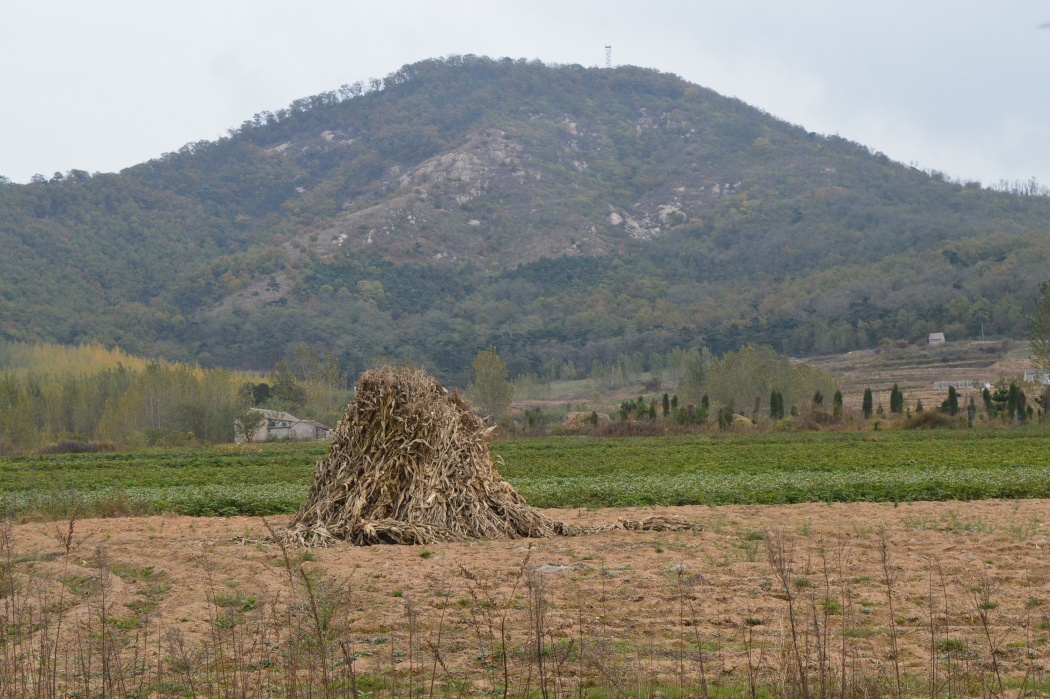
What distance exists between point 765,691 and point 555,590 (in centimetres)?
348

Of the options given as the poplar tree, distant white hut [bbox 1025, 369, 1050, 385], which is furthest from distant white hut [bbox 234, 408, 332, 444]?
distant white hut [bbox 1025, 369, 1050, 385]

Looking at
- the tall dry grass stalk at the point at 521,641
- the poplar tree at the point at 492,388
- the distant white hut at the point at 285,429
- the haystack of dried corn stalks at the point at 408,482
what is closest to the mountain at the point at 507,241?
the poplar tree at the point at 492,388

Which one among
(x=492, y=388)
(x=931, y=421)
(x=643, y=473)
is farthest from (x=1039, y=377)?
(x=643, y=473)

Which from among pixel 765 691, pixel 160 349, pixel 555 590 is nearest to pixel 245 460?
pixel 555 590

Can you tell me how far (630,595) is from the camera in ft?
27.9

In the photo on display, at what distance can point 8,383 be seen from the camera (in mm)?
54469

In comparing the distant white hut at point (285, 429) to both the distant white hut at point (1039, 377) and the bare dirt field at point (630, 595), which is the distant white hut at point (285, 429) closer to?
the distant white hut at point (1039, 377)

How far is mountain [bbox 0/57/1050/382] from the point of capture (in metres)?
105

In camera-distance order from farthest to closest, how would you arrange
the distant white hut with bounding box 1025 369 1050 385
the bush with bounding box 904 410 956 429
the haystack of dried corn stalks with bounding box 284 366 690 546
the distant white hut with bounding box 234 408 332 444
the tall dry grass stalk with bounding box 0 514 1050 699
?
the distant white hut with bounding box 1025 369 1050 385 → the distant white hut with bounding box 234 408 332 444 → the bush with bounding box 904 410 956 429 → the haystack of dried corn stalks with bounding box 284 366 690 546 → the tall dry grass stalk with bounding box 0 514 1050 699

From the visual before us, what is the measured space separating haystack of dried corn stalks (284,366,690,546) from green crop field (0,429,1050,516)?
4.93 metres

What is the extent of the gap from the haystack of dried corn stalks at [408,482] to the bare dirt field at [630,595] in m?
0.58

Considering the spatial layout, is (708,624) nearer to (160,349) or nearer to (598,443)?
(598,443)

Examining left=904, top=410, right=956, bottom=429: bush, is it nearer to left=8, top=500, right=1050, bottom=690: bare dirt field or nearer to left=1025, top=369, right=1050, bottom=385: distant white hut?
left=1025, top=369, right=1050, bottom=385: distant white hut

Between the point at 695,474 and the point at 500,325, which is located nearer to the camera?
the point at 695,474
